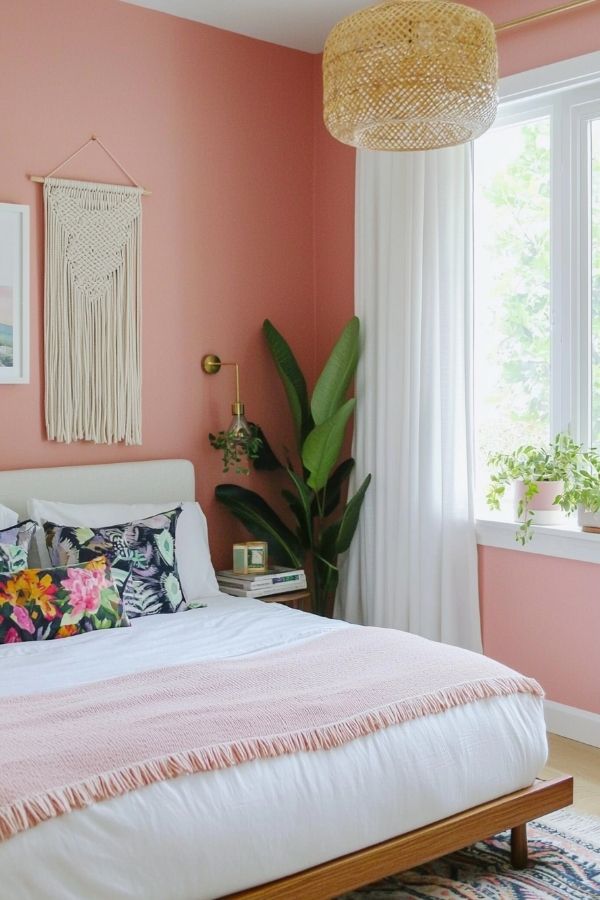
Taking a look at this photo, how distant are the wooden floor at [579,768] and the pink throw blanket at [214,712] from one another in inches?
25.5

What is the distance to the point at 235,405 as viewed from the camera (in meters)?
4.39

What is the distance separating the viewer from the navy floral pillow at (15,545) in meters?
3.41

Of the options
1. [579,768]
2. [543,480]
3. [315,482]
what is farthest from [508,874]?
[315,482]

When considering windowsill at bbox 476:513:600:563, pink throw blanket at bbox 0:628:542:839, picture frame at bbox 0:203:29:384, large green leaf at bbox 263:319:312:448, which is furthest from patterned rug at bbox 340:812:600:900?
picture frame at bbox 0:203:29:384

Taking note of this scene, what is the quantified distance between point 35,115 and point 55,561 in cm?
169

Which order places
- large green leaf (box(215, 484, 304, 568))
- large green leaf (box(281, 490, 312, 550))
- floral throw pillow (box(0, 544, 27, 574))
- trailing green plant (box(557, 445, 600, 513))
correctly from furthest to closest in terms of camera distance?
large green leaf (box(281, 490, 312, 550)), large green leaf (box(215, 484, 304, 568)), trailing green plant (box(557, 445, 600, 513)), floral throw pillow (box(0, 544, 27, 574))

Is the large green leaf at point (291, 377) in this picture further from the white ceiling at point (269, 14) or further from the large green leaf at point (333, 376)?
the white ceiling at point (269, 14)

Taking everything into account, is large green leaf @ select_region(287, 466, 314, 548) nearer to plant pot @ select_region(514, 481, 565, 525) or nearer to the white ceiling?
plant pot @ select_region(514, 481, 565, 525)

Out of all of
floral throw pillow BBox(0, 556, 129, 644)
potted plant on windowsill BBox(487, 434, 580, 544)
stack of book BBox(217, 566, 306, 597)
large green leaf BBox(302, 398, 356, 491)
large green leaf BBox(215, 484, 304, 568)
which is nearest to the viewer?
floral throw pillow BBox(0, 556, 129, 644)

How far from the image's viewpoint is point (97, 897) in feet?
6.70

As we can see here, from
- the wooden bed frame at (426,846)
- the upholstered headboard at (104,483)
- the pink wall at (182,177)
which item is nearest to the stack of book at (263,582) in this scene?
the pink wall at (182,177)

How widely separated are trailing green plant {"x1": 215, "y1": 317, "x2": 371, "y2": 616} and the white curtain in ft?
0.35

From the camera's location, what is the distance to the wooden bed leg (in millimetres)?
2848

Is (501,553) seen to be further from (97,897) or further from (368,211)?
(97,897)
